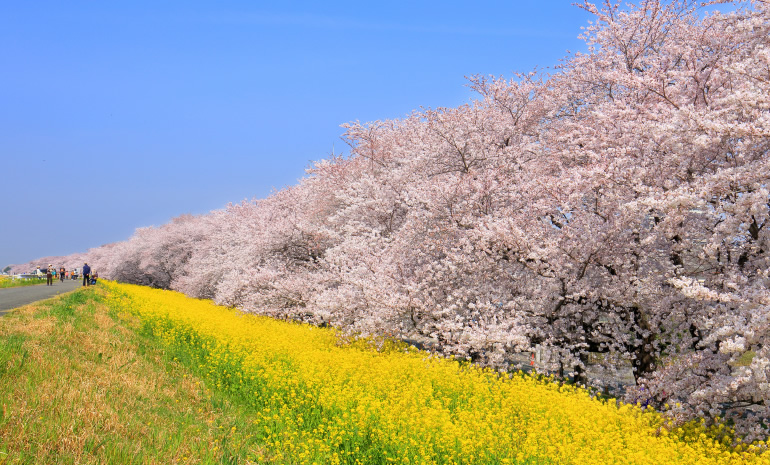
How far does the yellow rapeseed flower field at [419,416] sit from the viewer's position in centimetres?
766

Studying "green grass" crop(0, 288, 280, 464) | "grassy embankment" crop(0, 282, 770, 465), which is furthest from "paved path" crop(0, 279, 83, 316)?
"grassy embankment" crop(0, 282, 770, 465)

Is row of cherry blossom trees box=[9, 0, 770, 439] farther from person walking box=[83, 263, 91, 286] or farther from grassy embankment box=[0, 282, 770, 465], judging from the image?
person walking box=[83, 263, 91, 286]

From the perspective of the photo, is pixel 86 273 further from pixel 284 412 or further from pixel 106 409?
pixel 106 409

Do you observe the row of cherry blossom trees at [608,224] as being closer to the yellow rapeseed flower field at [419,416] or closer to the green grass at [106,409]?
the yellow rapeseed flower field at [419,416]

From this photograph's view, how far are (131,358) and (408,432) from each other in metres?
7.49

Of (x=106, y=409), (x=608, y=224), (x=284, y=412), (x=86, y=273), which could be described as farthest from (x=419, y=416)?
(x=86, y=273)

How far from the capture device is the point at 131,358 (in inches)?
488

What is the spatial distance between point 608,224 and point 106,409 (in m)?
10.5

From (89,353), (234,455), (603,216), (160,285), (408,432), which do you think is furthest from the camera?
(160,285)

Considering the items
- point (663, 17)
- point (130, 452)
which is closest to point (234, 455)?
point (130, 452)

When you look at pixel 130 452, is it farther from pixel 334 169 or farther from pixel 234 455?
pixel 334 169

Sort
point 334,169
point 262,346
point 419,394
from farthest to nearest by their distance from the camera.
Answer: point 334,169, point 262,346, point 419,394

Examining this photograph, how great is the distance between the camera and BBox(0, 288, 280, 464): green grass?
260 inches

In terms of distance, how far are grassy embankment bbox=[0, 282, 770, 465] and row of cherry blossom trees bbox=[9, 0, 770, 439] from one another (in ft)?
4.87
